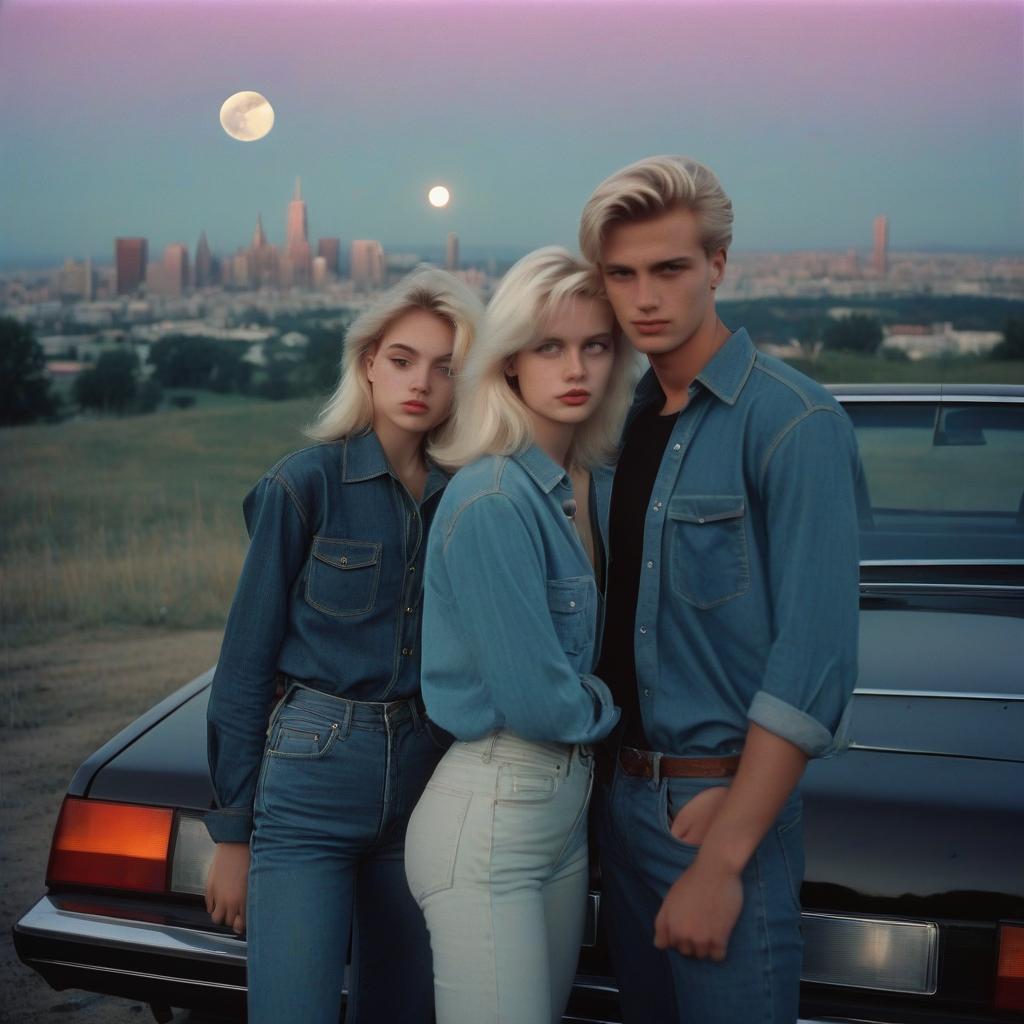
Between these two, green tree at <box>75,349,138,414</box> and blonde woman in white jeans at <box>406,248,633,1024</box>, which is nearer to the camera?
blonde woman in white jeans at <box>406,248,633,1024</box>

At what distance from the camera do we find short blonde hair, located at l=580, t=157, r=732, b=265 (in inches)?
68.5

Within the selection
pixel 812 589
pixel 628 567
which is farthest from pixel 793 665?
pixel 628 567

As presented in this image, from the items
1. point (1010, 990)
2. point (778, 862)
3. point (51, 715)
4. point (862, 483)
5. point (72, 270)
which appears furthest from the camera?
point (72, 270)

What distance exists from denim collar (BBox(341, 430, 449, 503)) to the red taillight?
0.76m

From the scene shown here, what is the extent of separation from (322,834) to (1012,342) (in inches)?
1509

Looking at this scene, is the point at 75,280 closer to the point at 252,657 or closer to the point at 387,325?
the point at 387,325

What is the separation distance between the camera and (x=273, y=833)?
78.0 inches

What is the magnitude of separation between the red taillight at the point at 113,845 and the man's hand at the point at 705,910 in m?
1.09

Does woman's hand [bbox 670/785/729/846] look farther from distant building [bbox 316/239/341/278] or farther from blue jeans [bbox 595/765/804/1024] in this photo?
distant building [bbox 316/239/341/278]

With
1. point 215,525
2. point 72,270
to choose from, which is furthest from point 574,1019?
point 72,270

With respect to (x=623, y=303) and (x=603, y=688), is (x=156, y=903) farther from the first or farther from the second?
(x=623, y=303)

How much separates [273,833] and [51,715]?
5.62m

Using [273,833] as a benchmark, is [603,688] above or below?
above

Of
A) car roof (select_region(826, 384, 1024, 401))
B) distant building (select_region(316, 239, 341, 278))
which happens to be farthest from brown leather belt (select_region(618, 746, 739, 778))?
distant building (select_region(316, 239, 341, 278))
